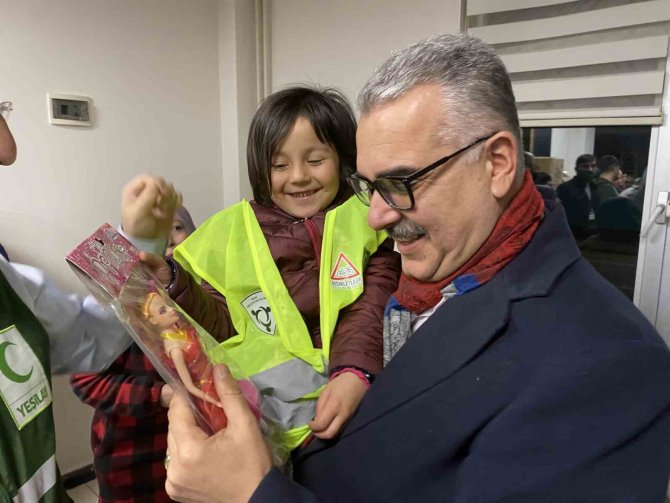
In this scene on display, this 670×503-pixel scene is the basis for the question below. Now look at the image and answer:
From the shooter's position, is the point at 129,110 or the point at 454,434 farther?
the point at 129,110

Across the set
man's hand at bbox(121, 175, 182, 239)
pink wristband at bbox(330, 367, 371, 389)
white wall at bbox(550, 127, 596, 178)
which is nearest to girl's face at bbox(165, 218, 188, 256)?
man's hand at bbox(121, 175, 182, 239)

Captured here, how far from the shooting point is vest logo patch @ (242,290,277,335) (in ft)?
3.69

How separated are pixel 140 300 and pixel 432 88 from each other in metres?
0.59

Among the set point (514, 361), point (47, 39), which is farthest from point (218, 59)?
point (514, 361)

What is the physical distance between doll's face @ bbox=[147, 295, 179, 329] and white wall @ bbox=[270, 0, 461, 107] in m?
2.02

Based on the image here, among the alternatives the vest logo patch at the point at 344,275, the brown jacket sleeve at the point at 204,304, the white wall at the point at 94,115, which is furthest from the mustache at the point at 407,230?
the white wall at the point at 94,115

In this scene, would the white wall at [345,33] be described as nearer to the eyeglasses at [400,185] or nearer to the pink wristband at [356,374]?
the eyeglasses at [400,185]

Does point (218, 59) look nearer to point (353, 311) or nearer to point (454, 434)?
point (353, 311)

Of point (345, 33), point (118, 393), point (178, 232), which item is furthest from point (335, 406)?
point (345, 33)

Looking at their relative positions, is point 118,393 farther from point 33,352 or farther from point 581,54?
point 581,54

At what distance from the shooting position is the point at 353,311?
1140 millimetres

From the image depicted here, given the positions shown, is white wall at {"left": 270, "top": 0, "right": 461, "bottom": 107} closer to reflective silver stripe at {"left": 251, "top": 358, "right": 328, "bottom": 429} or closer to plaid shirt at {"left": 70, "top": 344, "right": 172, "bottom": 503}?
plaid shirt at {"left": 70, "top": 344, "right": 172, "bottom": 503}

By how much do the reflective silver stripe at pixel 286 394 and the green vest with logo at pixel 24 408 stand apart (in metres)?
0.37

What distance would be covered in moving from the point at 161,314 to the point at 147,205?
0.67 ft
